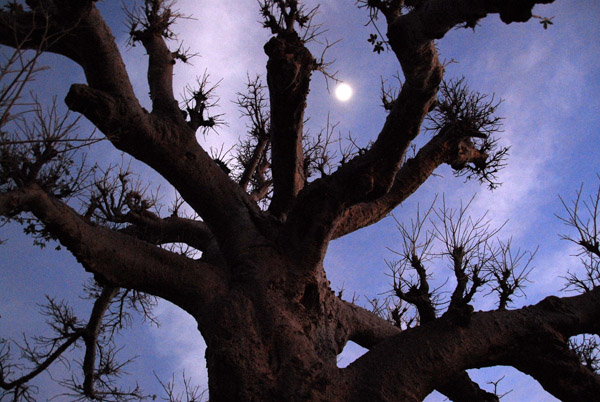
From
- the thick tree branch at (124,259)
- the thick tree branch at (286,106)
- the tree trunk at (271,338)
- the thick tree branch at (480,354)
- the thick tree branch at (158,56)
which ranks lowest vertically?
the thick tree branch at (480,354)

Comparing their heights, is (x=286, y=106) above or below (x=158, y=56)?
below

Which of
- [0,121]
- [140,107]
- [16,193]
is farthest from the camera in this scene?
[140,107]

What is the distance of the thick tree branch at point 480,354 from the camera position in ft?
9.30

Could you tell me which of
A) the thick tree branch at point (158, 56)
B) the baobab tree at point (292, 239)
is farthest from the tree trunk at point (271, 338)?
the thick tree branch at point (158, 56)

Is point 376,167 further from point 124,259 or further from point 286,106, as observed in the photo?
point 124,259

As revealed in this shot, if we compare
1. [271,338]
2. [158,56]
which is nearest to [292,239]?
[271,338]

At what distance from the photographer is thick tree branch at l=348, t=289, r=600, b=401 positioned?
283 cm

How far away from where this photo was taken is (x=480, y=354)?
3.02 m

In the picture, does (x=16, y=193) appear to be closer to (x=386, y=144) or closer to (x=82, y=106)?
(x=82, y=106)

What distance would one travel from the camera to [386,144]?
3.42m

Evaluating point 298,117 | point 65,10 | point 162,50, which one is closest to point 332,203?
point 298,117

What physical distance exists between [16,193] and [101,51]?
64.0 inches

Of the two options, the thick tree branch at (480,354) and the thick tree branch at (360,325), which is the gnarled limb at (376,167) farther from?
the thick tree branch at (480,354)

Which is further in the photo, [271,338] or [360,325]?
[360,325]
